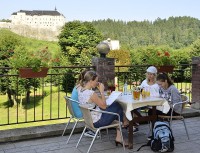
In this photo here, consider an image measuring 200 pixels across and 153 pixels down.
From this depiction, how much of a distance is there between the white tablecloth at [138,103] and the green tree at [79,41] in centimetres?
2692

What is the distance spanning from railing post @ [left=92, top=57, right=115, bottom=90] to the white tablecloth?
3.11ft

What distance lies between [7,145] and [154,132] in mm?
2091

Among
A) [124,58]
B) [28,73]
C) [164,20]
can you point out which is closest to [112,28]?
[164,20]

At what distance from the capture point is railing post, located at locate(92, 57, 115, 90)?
16.6 feet

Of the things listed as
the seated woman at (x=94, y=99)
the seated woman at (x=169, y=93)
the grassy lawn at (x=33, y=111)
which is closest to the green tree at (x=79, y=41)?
the grassy lawn at (x=33, y=111)

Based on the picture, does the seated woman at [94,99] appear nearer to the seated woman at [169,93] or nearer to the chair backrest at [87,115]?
the chair backrest at [87,115]

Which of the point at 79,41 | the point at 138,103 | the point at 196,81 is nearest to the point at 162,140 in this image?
the point at 138,103

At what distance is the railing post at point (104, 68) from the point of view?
5.05 m

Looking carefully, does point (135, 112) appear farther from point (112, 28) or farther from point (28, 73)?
point (112, 28)

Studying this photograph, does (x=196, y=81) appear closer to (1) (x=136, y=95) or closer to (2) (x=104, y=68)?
(2) (x=104, y=68)

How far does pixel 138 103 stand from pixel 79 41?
30099 mm

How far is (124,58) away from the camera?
118 ft

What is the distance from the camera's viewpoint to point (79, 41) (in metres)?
33.4

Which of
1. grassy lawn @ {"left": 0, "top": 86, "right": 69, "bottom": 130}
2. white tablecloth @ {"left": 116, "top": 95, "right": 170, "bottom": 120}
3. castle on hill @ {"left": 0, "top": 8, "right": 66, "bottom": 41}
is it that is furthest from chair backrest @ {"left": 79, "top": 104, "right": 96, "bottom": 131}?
castle on hill @ {"left": 0, "top": 8, "right": 66, "bottom": 41}
